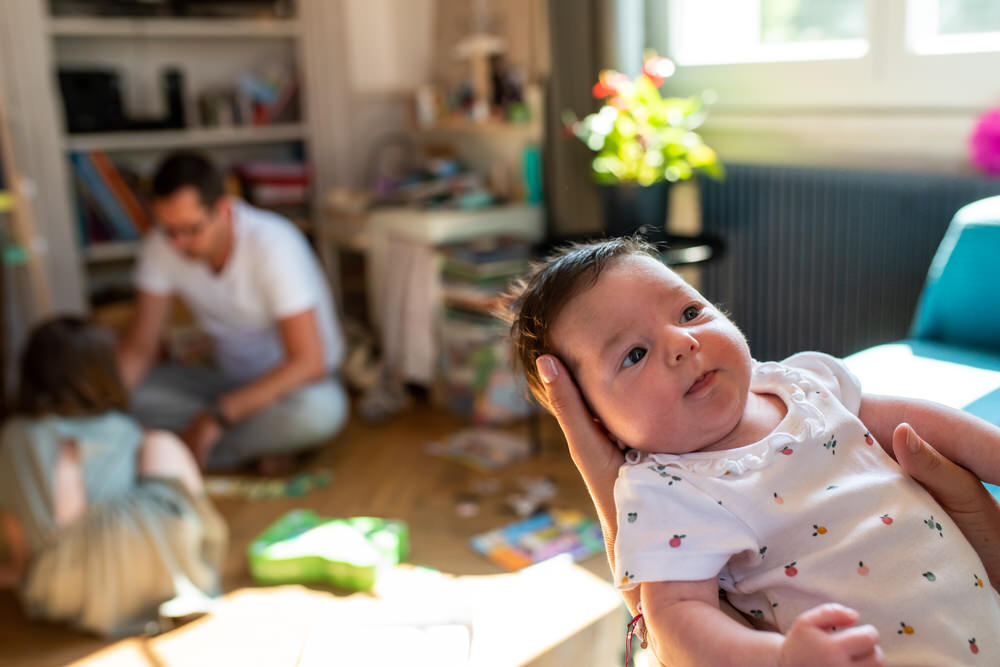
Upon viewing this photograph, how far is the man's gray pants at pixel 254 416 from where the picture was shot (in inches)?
108

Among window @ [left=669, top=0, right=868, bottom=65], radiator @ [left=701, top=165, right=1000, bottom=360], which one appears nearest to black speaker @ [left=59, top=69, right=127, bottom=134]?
window @ [left=669, top=0, right=868, bottom=65]

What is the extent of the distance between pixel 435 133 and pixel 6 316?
5.89 feet

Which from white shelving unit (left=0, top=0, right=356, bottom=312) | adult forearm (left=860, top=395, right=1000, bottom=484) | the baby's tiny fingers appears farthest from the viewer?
white shelving unit (left=0, top=0, right=356, bottom=312)

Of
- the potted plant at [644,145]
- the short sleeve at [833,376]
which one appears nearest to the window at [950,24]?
the potted plant at [644,145]

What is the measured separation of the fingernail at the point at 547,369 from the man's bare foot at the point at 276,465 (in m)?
2.00

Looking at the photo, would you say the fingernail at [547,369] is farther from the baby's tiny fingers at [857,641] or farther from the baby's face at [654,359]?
the baby's tiny fingers at [857,641]

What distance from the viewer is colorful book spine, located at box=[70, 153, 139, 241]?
336 cm

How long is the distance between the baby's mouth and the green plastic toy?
1.33 m

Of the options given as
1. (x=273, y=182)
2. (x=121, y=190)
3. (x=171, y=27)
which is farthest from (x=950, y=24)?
(x=121, y=190)

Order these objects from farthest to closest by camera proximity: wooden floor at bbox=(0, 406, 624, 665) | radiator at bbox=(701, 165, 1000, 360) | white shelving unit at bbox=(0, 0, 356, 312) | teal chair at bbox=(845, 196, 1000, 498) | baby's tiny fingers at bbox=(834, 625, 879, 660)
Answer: white shelving unit at bbox=(0, 0, 356, 312), radiator at bbox=(701, 165, 1000, 360), wooden floor at bbox=(0, 406, 624, 665), teal chair at bbox=(845, 196, 1000, 498), baby's tiny fingers at bbox=(834, 625, 879, 660)

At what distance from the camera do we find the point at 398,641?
1.17 m

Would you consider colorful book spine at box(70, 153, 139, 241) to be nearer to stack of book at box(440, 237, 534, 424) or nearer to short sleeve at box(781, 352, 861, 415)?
stack of book at box(440, 237, 534, 424)

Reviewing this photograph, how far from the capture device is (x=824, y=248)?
240 cm

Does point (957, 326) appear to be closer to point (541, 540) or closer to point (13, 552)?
point (541, 540)
